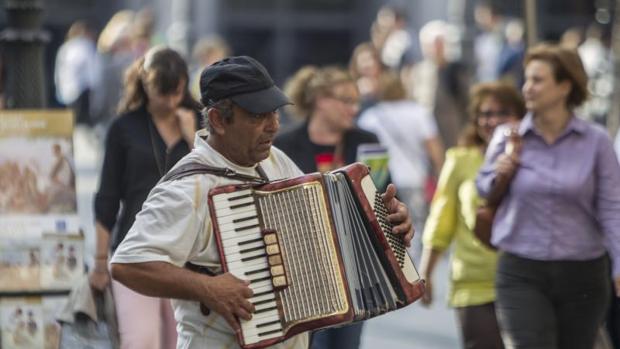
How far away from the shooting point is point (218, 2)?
3020cm

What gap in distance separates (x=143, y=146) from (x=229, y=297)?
246 cm

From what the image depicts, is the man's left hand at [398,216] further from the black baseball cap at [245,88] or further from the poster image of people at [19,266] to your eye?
the poster image of people at [19,266]

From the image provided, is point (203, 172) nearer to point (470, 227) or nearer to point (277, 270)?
point (277, 270)

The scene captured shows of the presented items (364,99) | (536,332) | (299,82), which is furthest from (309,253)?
(364,99)

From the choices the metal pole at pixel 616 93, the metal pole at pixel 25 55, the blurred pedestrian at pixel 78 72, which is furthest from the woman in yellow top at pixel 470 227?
the blurred pedestrian at pixel 78 72

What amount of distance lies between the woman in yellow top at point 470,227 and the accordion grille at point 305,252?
8.12 ft

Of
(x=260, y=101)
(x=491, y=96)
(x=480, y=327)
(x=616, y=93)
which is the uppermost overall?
(x=260, y=101)

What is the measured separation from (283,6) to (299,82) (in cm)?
2264

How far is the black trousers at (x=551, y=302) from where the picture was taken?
21.8 ft

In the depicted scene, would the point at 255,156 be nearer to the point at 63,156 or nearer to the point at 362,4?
the point at 63,156

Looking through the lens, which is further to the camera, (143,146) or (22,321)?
(22,321)

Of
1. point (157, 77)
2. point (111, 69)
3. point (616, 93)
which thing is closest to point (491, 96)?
point (157, 77)

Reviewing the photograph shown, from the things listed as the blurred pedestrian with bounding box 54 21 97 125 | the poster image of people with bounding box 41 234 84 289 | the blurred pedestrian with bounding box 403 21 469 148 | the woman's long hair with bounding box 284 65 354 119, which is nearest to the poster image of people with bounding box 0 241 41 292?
the poster image of people with bounding box 41 234 84 289

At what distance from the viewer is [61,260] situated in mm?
7617
